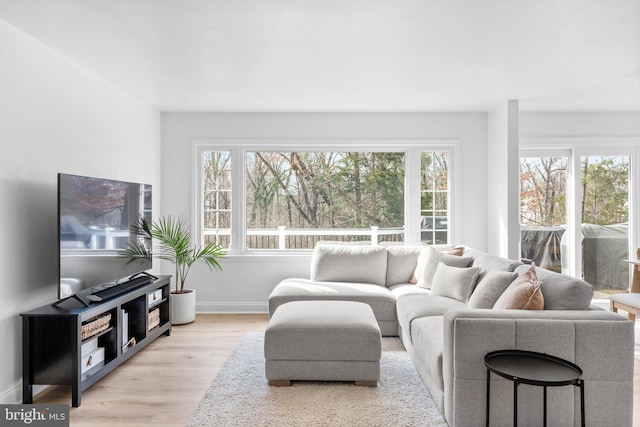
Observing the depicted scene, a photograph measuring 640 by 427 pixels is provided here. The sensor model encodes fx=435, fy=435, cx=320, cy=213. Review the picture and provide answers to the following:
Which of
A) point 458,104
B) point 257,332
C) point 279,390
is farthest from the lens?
point 458,104

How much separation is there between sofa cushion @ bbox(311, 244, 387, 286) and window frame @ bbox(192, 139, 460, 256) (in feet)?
1.99

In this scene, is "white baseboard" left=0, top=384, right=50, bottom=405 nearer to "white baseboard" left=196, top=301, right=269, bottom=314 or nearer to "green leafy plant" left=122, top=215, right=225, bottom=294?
"green leafy plant" left=122, top=215, right=225, bottom=294

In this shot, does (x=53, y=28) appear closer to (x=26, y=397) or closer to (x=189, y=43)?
(x=189, y=43)

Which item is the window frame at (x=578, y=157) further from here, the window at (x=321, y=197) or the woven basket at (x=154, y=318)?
the woven basket at (x=154, y=318)

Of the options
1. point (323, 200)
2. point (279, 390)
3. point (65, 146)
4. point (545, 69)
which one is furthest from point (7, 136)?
point (545, 69)

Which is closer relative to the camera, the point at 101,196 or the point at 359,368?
the point at 359,368

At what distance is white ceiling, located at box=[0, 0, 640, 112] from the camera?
2.57 m

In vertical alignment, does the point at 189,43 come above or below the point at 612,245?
above

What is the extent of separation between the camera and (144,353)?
3.86 metres

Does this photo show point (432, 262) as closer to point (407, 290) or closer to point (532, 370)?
point (407, 290)

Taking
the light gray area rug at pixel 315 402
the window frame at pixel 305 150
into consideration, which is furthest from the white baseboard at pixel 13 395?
the window frame at pixel 305 150

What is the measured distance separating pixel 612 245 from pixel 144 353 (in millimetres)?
5481

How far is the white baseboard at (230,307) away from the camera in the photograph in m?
5.32

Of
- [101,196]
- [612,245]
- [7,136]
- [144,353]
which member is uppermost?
[7,136]
